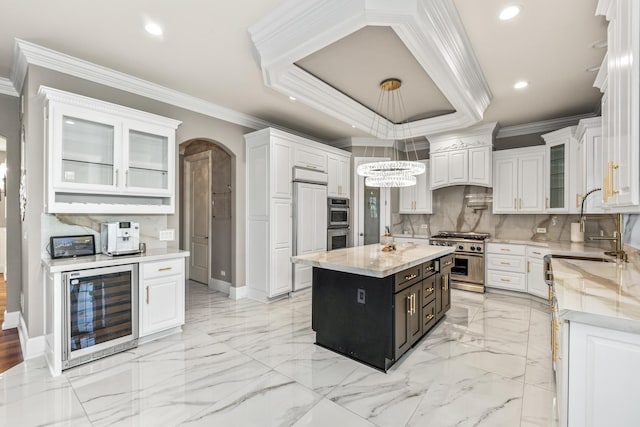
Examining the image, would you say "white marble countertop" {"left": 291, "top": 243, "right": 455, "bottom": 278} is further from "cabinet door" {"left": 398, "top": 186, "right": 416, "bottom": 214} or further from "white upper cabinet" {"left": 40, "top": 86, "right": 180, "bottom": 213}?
"cabinet door" {"left": 398, "top": 186, "right": 416, "bottom": 214}

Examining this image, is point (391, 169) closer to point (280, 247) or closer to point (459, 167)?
point (280, 247)

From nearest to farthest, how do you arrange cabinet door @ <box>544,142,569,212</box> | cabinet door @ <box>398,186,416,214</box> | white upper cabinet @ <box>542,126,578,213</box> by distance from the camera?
white upper cabinet @ <box>542,126,578,213</box>
cabinet door @ <box>544,142,569,212</box>
cabinet door @ <box>398,186,416,214</box>

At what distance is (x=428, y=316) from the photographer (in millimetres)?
3115

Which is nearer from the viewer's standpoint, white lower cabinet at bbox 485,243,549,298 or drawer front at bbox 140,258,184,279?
drawer front at bbox 140,258,184,279

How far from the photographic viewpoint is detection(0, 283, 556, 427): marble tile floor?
1.92 m

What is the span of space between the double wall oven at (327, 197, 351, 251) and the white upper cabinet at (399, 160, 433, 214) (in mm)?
1223

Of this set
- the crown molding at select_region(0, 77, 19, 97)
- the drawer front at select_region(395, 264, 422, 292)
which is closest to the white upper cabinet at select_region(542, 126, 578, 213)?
the drawer front at select_region(395, 264, 422, 292)

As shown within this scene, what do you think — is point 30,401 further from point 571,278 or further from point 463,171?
point 463,171

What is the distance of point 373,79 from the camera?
3418 mm

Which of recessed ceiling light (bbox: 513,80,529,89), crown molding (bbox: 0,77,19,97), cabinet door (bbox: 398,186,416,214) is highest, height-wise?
recessed ceiling light (bbox: 513,80,529,89)

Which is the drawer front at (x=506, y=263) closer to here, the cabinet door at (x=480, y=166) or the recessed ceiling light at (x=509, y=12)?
the cabinet door at (x=480, y=166)

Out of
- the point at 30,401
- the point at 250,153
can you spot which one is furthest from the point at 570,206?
the point at 30,401

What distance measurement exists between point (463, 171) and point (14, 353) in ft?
20.2

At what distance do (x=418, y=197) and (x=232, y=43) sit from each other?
430 cm
